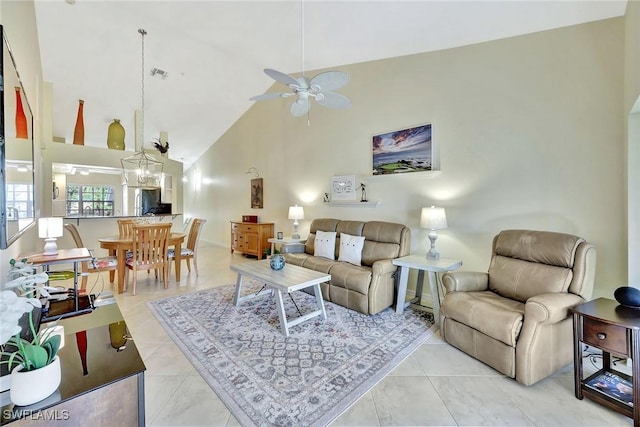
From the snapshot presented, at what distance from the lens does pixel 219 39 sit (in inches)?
161

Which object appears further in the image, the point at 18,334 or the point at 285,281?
the point at 285,281

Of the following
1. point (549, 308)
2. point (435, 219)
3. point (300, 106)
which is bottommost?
point (549, 308)

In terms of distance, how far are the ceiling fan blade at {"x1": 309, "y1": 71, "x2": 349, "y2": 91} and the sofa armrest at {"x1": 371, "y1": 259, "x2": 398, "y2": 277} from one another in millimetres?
1873

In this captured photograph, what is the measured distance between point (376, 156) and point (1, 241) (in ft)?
12.2

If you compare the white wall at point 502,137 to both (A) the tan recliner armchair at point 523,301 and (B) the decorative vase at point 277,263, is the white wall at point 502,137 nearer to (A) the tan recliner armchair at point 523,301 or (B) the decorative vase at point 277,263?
(A) the tan recliner armchair at point 523,301

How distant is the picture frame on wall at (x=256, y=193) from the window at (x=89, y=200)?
376 cm

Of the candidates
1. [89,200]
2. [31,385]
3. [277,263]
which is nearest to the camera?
[31,385]

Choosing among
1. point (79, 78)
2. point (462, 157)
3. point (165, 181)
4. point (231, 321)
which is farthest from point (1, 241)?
point (165, 181)

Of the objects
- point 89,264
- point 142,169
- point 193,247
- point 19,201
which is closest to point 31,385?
point 19,201

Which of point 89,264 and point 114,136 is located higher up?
point 114,136

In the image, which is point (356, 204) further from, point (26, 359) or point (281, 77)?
point (26, 359)

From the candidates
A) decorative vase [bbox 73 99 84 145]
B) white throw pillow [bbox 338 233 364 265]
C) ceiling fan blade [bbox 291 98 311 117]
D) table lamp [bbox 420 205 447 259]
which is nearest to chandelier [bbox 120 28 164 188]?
decorative vase [bbox 73 99 84 145]

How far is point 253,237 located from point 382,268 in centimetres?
369

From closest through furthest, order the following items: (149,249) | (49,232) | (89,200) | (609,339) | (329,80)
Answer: (609,339) → (329,80) → (49,232) → (149,249) → (89,200)
